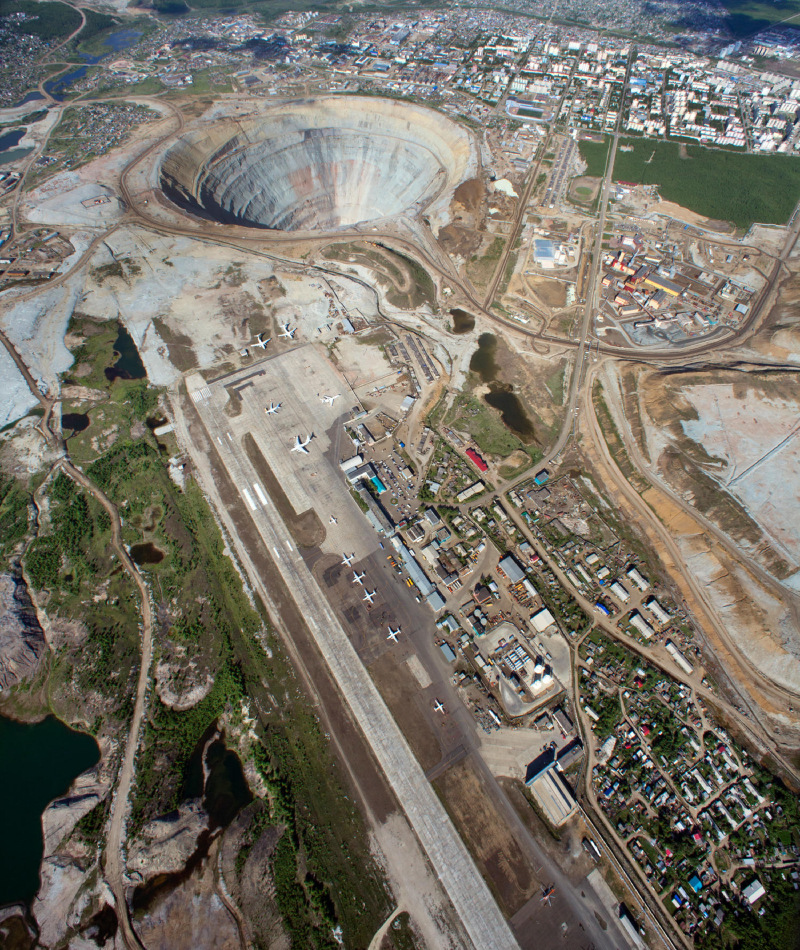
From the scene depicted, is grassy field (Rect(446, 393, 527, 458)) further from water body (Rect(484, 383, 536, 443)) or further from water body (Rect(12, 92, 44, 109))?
water body (Rect(12, 92, 44, 109))

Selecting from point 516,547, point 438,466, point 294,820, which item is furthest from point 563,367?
point 294,820

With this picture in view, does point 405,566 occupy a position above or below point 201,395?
below

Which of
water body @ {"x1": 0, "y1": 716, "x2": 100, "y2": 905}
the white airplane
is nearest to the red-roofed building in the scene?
the white airplane

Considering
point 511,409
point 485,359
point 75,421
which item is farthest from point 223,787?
point 485,359

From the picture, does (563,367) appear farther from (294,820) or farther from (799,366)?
(294,820)

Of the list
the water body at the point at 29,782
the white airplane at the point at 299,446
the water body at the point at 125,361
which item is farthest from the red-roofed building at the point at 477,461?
the water body at the point at 29,782

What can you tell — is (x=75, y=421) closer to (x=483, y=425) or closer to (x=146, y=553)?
(x=146, y=553)
